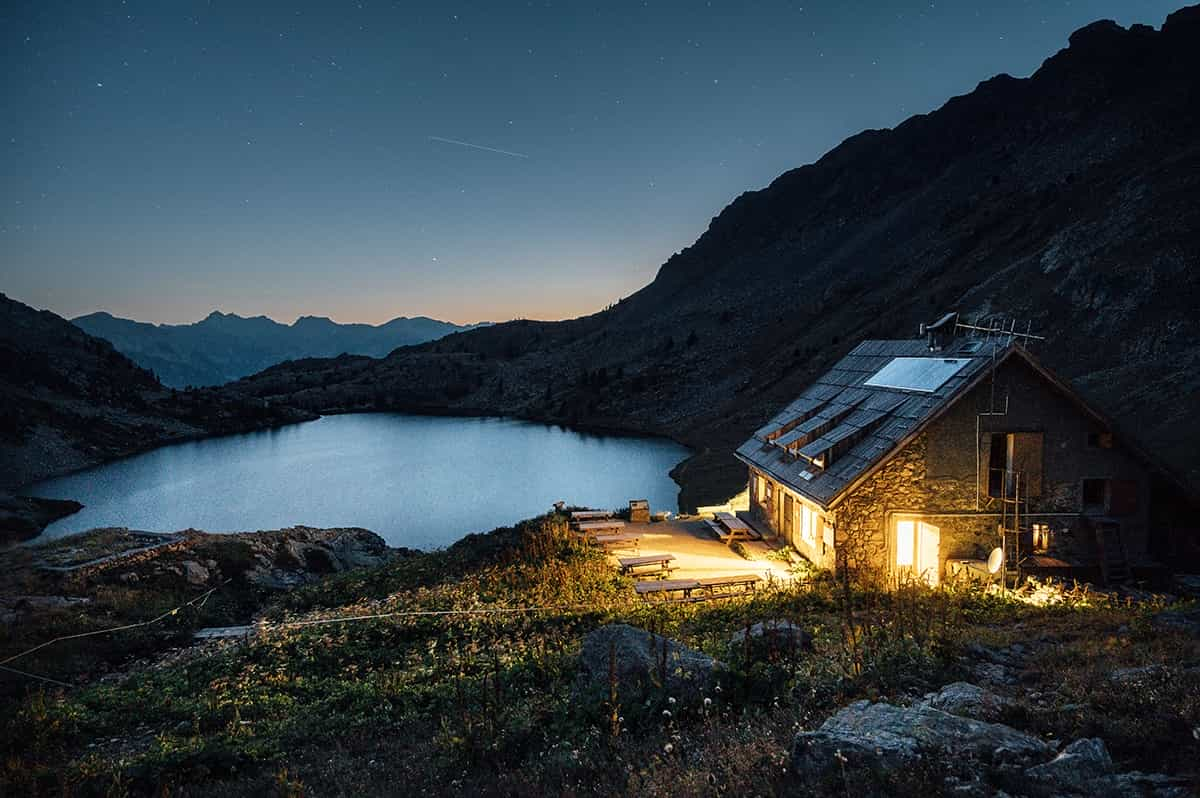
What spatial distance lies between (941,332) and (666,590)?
14.0m

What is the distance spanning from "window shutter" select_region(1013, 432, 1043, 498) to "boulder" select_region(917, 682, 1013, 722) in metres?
15.0

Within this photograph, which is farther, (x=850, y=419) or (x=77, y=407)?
→ (x=77, y=407)

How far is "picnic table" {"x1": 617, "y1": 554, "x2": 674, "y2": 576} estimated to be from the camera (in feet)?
72.2

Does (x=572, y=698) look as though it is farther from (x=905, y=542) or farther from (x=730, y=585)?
(x=905, y=542)

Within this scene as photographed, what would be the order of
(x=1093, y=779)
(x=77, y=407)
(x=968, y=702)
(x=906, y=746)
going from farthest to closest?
(x=77, y=407) < (x=968, y=702) < (x=906, y=746) < (x=1093, y=779)

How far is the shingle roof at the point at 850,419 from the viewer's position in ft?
66.2

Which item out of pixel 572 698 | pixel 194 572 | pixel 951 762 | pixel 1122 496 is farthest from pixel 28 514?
pixel 1122 496

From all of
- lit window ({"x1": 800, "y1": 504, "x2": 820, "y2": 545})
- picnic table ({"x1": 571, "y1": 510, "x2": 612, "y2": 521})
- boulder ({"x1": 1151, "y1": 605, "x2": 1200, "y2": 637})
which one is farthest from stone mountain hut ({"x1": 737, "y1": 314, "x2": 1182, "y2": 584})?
picnic table ({"x1": 571, "y1": 510, "x2": 612, "y2": 521})

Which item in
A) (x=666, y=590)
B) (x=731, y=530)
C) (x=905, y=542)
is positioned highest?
(x=905, y=542)

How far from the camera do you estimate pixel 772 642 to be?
1096cm

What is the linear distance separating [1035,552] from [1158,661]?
12781 mm

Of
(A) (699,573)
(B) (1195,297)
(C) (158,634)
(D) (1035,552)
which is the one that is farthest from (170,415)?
(B) (1195,297)

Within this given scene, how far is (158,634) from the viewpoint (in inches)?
771

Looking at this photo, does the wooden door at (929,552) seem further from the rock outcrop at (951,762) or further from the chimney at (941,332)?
the rock outcrop at (951,762)
